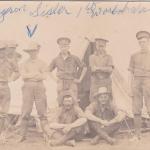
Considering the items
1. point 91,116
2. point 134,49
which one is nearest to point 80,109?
point 91,116

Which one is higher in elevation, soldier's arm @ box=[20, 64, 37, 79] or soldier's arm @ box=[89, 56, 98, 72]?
soldier's arm @ box=[89, 56, 98, 72]

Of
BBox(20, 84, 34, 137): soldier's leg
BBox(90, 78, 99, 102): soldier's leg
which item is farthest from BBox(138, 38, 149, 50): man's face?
BBox(20, 84, 34, 137): soldier's leg

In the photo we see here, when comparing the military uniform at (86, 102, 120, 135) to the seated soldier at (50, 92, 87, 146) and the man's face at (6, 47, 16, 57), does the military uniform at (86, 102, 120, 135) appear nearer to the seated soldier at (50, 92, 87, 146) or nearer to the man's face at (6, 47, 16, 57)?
the seated soldier at (50, 92, 87, 146)

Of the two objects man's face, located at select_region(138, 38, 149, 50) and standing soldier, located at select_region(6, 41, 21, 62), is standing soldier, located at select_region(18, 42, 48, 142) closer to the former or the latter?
standing soldier, located at select_region(6, 41, 21, 62)

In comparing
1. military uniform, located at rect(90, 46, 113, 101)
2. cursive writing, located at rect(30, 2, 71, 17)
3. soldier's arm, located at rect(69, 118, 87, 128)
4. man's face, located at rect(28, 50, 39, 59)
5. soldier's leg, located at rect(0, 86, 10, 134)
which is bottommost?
soldier's arm, located at rect(69, 118, 87, 128)

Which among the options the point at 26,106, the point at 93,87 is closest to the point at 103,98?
the point at 93,87

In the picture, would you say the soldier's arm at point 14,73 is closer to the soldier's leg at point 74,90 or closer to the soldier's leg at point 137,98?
the soldier's leg at point 74,90
